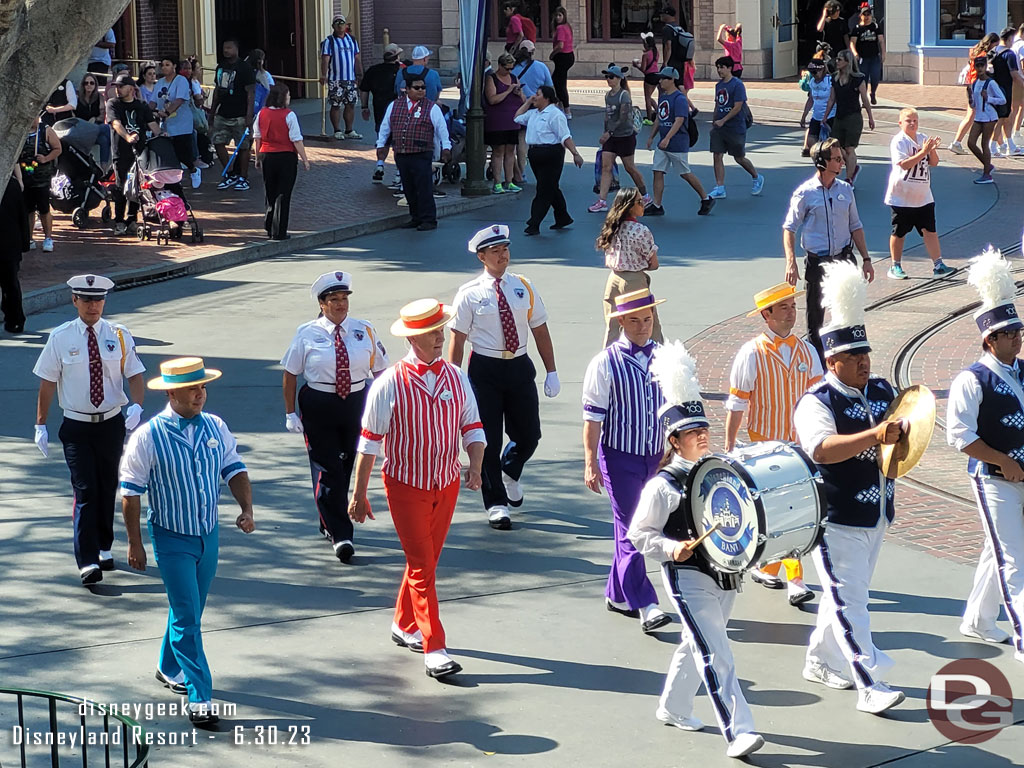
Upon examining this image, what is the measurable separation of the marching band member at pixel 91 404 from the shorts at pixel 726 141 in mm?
12769

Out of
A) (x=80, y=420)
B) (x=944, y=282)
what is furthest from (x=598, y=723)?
(x=944, y=282)

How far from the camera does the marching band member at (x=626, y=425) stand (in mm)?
7953

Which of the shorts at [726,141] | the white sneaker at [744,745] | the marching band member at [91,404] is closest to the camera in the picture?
the white sneaker at [744,745]

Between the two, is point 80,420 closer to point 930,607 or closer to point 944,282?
point 930,607

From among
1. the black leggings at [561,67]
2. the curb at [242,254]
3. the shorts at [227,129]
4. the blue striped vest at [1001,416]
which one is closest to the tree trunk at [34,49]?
the blue striped vest at [1001,416]

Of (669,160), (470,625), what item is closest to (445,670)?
(470,625)

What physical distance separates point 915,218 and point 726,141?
509cm

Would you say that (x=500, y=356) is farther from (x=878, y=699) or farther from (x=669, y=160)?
(x=669, y=160)

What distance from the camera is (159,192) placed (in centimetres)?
1845

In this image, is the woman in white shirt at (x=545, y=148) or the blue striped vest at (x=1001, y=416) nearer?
the blue striped vest at (x=1001, y=416)

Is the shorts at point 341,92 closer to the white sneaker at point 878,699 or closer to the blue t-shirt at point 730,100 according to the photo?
the blue t-shirt at point 730,100

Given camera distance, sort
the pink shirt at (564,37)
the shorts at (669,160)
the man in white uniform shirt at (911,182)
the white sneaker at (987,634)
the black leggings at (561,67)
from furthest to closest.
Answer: the pink shirt at (564,37) < the black leggings at (561,67) < the shorts at (669,160) < the man in white uniform shirt at (911,182) < the white sneaker at (987,634)

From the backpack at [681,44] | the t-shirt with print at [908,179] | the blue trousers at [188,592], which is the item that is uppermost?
the backpack at [681,44]

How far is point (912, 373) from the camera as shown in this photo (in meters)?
12.7
